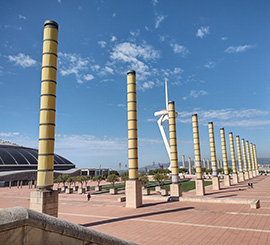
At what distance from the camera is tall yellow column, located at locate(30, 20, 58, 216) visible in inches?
522

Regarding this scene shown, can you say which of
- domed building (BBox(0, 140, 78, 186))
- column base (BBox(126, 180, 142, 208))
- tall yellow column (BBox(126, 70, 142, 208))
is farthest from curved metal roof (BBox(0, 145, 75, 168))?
column base (BBox(126, 180, 142, 208))

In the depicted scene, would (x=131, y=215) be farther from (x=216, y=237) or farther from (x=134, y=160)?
(x=216, y=237)

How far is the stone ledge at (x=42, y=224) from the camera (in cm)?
424

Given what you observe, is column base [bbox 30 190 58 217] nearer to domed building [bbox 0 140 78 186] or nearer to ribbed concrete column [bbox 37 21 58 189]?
ribbed concrete column [bbox 37 21 58 189]

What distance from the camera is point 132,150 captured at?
21766 millimetres

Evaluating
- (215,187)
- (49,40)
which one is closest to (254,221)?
(49,40)

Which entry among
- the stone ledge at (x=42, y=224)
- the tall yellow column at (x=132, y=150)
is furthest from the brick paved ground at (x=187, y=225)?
the stone ledge at (x=42, y=224)

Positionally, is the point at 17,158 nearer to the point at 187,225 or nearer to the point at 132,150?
the point at 132,150

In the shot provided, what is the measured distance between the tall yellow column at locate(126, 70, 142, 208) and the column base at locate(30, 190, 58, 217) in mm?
7947

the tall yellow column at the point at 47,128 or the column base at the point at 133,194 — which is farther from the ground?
the tall yellow column at the point at 47,128

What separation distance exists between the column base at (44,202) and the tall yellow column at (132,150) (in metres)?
7.95

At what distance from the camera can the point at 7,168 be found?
6272 centimetres

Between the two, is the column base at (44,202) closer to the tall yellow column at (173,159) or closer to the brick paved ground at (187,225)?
the brick paved ground at (187,225)

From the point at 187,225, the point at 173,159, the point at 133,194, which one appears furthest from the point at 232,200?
the point at 173,159
